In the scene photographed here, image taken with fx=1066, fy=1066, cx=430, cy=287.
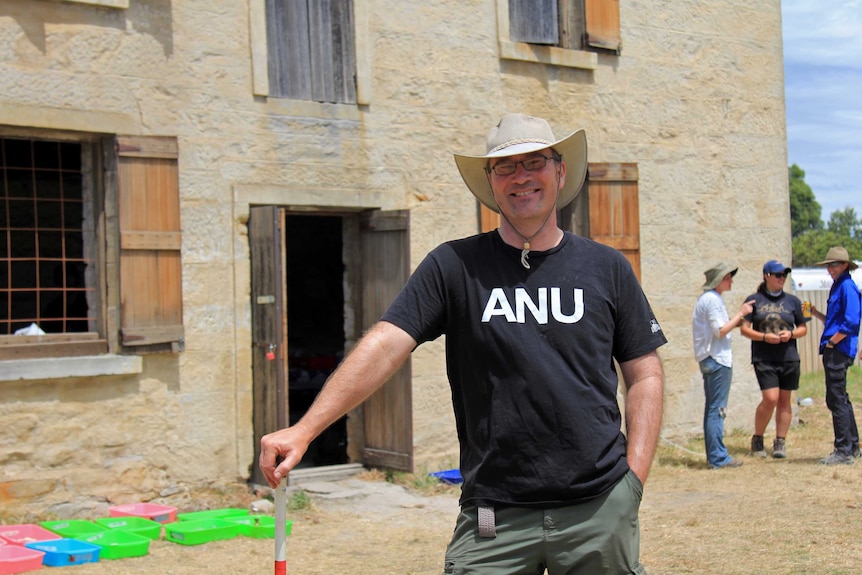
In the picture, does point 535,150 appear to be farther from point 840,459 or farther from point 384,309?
point 840,459

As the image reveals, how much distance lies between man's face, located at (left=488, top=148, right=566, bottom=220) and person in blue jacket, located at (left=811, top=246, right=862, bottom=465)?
6.43 meters

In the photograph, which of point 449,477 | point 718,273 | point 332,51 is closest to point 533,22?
point 332,51

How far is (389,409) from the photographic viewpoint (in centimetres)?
882

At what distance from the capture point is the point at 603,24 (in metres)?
10.1

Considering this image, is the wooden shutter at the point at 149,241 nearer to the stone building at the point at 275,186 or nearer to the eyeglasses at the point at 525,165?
the stone building at the point at 275,186

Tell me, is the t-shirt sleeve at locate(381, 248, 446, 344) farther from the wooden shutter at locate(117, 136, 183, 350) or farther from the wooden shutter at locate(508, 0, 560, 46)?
the wooden shutter at locate(508, 0, 560, 46)

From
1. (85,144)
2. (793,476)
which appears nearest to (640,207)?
(793,476)

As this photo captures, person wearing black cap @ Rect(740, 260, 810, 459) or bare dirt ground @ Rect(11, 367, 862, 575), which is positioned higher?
person wearing black cap @ Rect(740, 260, 810, 459)

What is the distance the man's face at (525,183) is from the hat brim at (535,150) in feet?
0.09

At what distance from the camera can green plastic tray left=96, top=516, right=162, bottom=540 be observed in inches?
272

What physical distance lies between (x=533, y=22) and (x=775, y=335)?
352 centimetres

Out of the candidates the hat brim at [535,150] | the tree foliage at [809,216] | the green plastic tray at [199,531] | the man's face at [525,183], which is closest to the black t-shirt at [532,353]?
the man's face at [525,183]

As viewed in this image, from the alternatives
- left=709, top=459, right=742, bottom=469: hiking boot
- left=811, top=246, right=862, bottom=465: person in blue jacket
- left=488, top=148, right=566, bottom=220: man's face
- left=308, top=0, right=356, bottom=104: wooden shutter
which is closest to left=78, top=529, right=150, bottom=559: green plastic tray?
left=308, top=0, right=356, bottom=104: wooden shutter

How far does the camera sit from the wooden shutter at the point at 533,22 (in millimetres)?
9609
